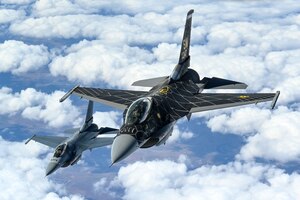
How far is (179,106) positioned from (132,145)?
35.3ft

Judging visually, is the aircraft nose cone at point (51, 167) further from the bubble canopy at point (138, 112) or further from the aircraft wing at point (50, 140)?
the bubble canopy at point (138, 112)

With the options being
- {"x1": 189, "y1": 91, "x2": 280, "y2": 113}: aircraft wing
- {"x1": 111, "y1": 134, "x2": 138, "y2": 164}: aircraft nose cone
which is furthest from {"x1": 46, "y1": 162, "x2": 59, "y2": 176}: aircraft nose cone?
{"x1": 111, "y1": 134, "x2": 138, "y2": 164}: aircraft nose cone

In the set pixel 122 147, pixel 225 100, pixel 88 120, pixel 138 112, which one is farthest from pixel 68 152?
pixel 122 147

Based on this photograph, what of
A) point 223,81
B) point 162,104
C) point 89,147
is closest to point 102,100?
point 162,104

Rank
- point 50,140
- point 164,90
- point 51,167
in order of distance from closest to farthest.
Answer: point 164,90 → point 51,167 → point 50,140

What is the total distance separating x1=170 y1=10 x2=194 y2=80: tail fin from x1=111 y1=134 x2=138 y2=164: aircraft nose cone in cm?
1738

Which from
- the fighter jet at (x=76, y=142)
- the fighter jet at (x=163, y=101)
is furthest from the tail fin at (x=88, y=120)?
the fighter jet at (x=163, y=101)

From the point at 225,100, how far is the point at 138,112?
1303 cm

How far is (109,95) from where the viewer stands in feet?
158

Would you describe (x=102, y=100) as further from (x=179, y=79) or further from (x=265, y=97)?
(x=265, y=97)

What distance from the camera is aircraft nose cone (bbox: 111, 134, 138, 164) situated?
3238 cm

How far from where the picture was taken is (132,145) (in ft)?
110

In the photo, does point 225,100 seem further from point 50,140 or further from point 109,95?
point 50,140

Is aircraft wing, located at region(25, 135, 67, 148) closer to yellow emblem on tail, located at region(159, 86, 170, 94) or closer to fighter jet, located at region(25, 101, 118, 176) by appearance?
fighter jet, located at region(25, 101, 118, 176)
